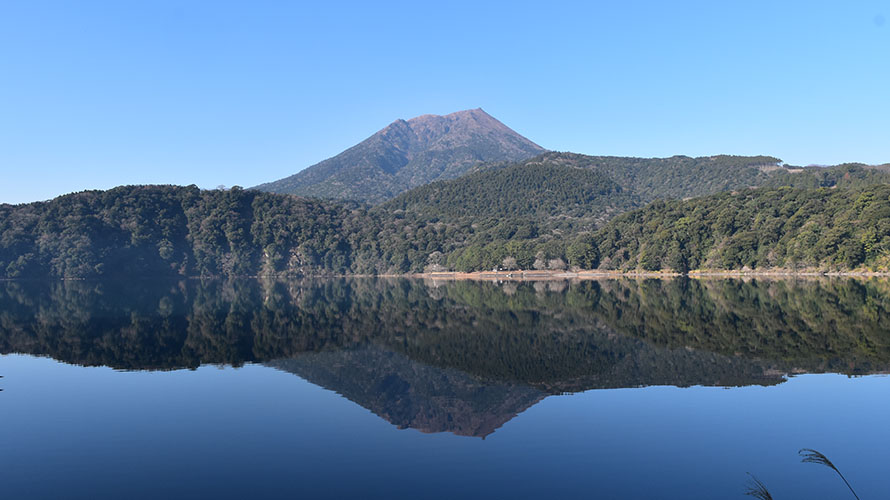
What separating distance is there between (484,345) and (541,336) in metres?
4.99

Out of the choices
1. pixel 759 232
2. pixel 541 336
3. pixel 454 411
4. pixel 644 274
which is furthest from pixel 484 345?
pixel 759 232

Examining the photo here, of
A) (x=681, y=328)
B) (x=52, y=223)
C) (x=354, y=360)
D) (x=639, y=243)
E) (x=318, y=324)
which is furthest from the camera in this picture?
(x=52, y=223)

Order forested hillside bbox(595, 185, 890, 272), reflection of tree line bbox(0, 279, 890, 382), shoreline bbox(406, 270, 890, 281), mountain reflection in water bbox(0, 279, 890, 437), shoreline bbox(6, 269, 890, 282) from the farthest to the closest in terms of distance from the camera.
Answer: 1. forested hillside bbox(595, 185, 890, 272)
2. shoreline bbox(6, 269, 890, 282)
3. shoreline bbox(406, 270, 890, 281)
4. reflection of tree line bbox(0, 279, 890, 382)
5. mountain reflection in water bbox(0, 279, 890, 437)

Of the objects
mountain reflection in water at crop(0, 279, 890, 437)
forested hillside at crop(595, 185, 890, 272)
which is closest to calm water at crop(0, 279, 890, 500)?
mountain reflection in water at crop(0, 279, 890, 437)

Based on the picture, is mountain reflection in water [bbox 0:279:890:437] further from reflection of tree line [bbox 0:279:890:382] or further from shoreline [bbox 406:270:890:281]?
shoreline [bbox 406:270:890:281]

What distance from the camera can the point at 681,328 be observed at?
3994 cm

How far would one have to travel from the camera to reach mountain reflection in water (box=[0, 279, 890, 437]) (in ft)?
80.2

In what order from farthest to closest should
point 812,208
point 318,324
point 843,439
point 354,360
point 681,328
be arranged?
1. point 812,208
2. point 318,324
3. point 681,328
4. point 354,360
5. point 843,439

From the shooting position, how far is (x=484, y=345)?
116ft

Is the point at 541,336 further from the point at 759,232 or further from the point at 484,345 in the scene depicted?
the point at 759,232

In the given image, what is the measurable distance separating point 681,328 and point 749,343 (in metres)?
6.71

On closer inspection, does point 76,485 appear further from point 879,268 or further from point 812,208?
point 812,208

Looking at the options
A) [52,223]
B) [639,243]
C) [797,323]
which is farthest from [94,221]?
[797,323]

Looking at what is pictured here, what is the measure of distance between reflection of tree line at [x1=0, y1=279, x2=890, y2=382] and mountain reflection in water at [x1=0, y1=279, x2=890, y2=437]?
0.33 feet
